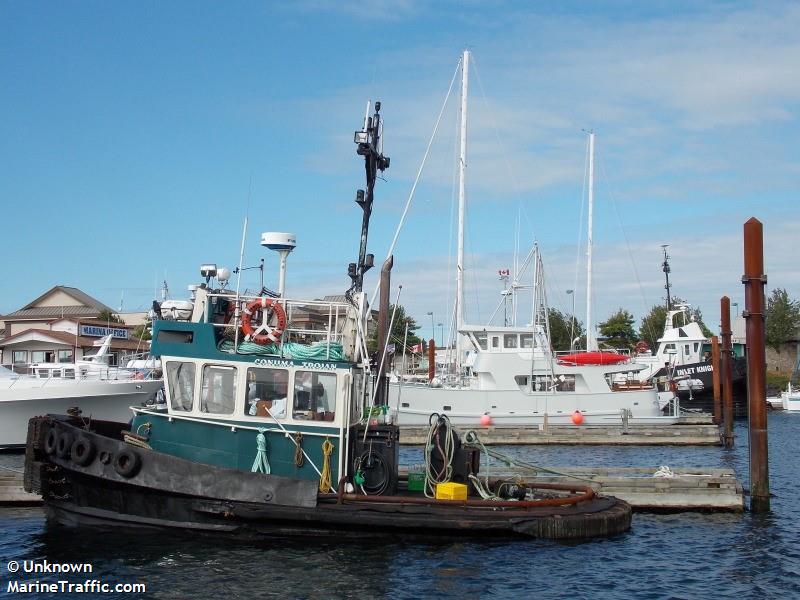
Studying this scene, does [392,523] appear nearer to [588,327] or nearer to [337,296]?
[337,296]

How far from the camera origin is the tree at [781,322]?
6700 centimetres

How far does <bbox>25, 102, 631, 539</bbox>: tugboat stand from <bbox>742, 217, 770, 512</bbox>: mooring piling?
306cm

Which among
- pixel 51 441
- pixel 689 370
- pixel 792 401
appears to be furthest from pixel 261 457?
pixel 792 401

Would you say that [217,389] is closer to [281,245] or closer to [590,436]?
[281,245]

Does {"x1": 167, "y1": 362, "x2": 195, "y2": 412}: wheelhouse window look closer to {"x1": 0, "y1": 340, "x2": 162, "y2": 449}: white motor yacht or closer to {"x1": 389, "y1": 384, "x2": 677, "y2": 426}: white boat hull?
{"x1": 0, "y1": 340, "x2": 162, "y2": 449}: white motor yacht

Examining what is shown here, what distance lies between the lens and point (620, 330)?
232ft

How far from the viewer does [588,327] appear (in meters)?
39.4

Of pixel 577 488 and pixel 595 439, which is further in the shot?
pixel 595 439

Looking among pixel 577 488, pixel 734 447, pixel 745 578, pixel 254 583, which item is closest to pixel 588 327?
pixel 734 447

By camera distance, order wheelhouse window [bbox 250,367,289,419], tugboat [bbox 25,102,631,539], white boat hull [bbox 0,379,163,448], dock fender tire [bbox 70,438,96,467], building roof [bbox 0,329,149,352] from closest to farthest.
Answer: tugboat [bbox 25,102,631,539]
dock fender tire [bbox 70,438,96,467]
wheelhouse window [bbox 250,367,289,419]
white boat hull [bbox 0,379,163,448]
building roof [bbox 0,329,149,352]

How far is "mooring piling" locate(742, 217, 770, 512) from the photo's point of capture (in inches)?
587

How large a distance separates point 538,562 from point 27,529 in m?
8.30

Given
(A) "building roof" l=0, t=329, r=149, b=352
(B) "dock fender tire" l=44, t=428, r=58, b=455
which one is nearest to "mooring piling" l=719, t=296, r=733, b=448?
(B) "dock fender tire" l=44, t=428, r=58, b=455

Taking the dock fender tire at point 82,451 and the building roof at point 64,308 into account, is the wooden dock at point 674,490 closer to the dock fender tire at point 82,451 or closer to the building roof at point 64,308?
the dock fender tire at point 82,451
